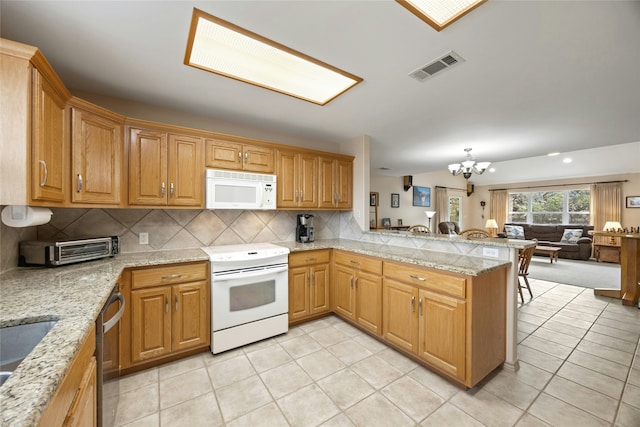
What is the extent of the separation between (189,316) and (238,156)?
1609 mm

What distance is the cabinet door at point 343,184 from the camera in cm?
342

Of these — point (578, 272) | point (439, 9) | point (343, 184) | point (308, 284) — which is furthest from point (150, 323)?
point (578, 272)

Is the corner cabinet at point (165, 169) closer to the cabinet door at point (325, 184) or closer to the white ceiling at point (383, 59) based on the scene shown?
the white ceiling at point (383, 59)

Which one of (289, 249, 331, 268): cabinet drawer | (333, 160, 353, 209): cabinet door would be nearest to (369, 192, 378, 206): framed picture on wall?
(333, 160, 353, 209): cabinet door

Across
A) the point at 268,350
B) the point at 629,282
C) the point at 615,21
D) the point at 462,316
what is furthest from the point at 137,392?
the point at 629,282

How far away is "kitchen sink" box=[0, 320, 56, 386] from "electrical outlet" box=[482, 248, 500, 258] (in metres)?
2.82

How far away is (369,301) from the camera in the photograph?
2602 millimetres

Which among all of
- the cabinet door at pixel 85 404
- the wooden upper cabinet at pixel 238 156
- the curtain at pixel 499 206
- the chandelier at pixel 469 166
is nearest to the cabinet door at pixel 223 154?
the wooden upper cabinet at pixel 238 156

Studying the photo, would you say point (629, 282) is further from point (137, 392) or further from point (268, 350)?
point (137, 392)

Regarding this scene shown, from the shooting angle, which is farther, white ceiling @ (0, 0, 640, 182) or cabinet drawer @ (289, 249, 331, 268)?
cabinet drawer @ (289, 249, 331, 268)

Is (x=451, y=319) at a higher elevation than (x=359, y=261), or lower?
lower

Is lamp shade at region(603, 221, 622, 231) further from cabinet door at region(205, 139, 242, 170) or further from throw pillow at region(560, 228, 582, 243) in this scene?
cabinet door at region(205, 139, 242, 170)

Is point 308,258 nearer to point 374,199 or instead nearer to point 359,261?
point 359,261

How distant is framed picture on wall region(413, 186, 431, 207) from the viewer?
8.43 meters
